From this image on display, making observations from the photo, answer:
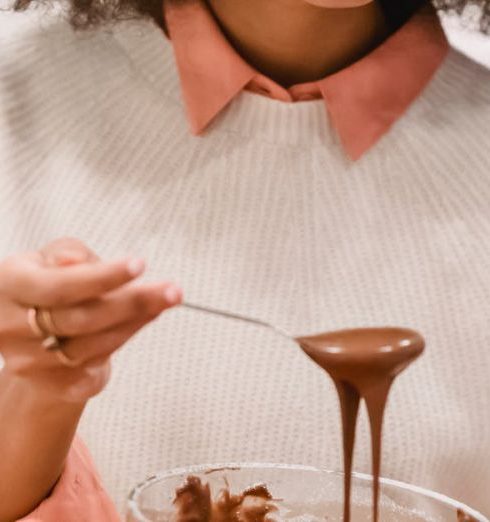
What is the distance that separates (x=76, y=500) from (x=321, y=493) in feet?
0.83

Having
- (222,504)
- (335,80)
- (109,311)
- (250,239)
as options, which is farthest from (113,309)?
(335,80)

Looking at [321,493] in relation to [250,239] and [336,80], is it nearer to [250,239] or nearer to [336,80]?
[250,239]

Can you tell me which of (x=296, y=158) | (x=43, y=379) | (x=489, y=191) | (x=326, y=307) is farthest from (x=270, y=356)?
(x=43, y=379)

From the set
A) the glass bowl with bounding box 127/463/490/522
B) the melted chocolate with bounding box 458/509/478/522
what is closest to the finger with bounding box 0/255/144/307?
the glass bowl with bounding box 127/463/490/522

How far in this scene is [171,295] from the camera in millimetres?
648

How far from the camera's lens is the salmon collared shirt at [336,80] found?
4.30 ft

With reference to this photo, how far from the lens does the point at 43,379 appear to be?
29.1 inches

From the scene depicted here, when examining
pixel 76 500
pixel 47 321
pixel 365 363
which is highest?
pixel 47 321

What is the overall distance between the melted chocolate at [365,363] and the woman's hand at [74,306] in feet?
0.71

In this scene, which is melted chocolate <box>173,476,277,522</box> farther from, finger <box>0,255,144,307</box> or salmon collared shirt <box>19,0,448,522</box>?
salmon collared shirt <box>19,0,448,522</box>

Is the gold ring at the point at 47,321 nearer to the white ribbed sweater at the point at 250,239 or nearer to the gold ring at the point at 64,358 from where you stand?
the gold ring at the point at 64,358

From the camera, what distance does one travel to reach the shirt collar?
4.30ft

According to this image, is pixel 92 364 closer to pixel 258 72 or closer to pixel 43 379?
pixel 43 379

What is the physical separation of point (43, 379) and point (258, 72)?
0.72m
